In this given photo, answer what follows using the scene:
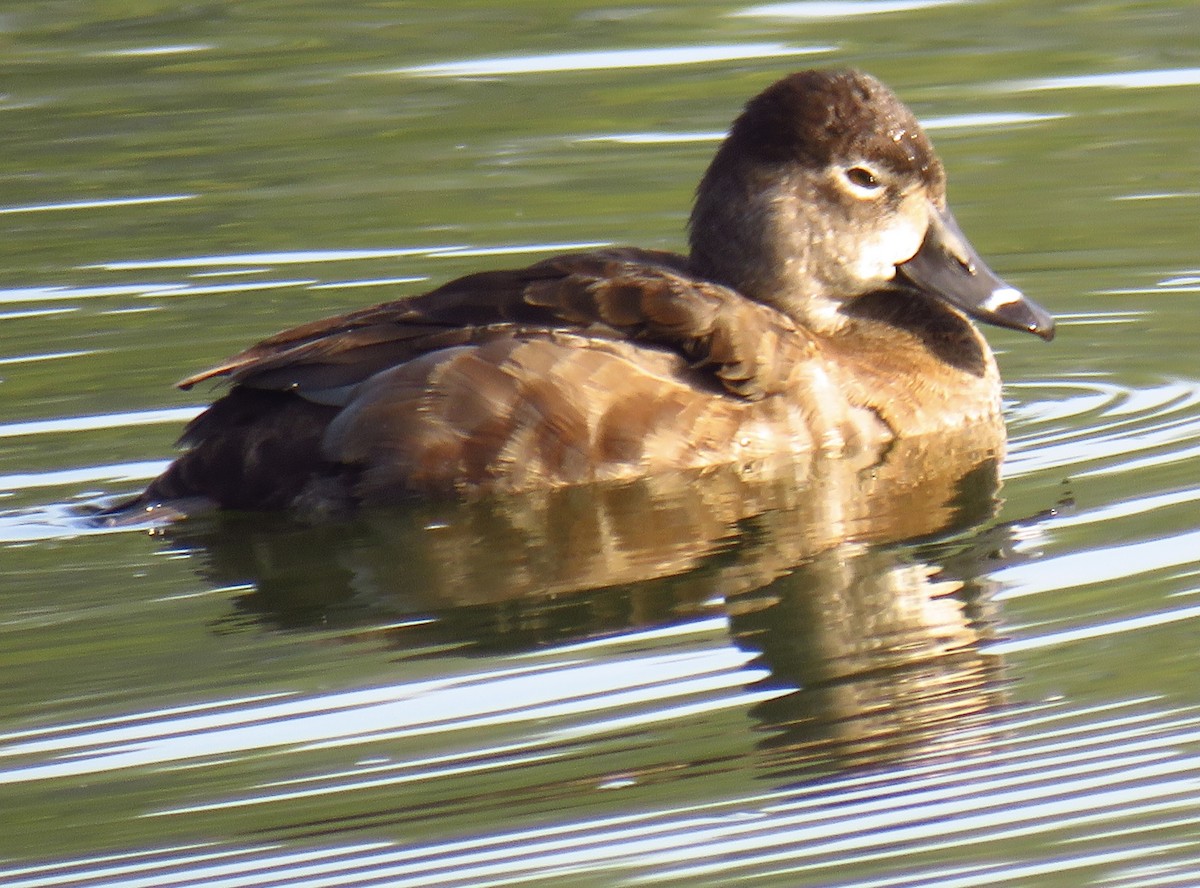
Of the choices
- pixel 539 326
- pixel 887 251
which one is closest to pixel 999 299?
pixel 887 251

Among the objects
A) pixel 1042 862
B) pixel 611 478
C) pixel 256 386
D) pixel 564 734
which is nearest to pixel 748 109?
pixel 611 478

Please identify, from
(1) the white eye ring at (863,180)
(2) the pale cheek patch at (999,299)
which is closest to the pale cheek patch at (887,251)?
(1) the white eye ring at (863,180)

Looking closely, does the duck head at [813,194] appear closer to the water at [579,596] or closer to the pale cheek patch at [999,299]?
the pale cheek patch at [999,299]

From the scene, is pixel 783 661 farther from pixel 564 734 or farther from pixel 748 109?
pixel 748 109

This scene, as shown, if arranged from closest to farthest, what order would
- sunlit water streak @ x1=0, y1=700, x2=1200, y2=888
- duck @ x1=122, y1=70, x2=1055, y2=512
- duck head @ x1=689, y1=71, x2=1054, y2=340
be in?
1. sunlit water streak @ x1=0, y1=700, x2=1200, y2=888
2. duck @ x1=122, y1=70, x2=1055, y2=512
3. duck head @ x1=689, y1=71, x2=1054, y2=340

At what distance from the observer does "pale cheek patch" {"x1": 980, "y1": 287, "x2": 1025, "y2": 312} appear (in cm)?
674

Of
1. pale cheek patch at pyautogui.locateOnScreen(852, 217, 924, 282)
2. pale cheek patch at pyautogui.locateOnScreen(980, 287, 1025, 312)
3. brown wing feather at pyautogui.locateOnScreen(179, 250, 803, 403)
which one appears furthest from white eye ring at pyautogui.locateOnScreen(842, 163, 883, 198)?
brown wing feather at pyautogui.locateOnScreen(179, 250, 803, 403)

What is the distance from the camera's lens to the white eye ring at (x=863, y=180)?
651cm

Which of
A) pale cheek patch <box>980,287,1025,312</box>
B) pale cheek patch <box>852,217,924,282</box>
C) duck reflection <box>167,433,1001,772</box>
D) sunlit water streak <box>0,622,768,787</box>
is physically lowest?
duck reflection <box>167,433,1001,772</box>

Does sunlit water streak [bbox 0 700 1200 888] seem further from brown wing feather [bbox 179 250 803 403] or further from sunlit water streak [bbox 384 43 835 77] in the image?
sunlit water streak [bbox 384 43 835 77]

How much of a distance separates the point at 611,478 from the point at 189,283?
2.88 metres

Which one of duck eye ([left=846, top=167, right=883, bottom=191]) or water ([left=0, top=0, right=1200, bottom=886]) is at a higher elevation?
duck eye ([left=846, top=167, right=883, bottom=191])

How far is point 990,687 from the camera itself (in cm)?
426

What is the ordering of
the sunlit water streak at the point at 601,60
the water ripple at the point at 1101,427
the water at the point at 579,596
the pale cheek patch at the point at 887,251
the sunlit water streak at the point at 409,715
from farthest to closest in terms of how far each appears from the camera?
1. the sunlit water streak at the point at 601,60
2. the pale cheek patch at the point at 887,251
3. the water ripple at the point at 1101,427
4. the sunlit water streak at the point at 409,715
5. the water at the point at 579,596
